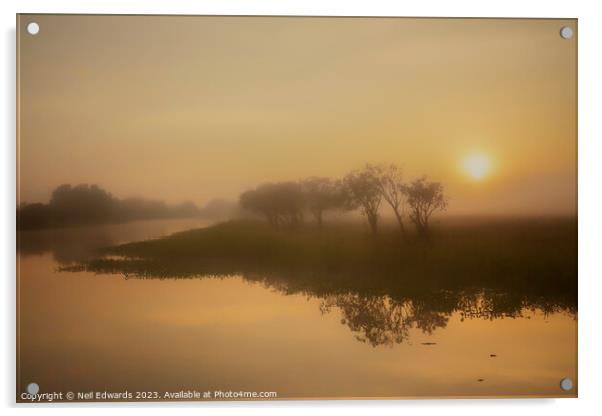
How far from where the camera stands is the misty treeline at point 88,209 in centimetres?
186

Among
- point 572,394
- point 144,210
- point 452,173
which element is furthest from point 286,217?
point 572,394

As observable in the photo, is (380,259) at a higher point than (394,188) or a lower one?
lower

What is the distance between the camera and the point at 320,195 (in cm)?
188

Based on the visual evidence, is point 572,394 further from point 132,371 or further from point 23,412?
point 23,412

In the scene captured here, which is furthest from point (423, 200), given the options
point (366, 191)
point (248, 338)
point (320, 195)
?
point (248, 338)

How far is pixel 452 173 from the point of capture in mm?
1897

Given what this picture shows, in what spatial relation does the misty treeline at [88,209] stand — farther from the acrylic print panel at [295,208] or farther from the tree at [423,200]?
the tree at [423,200]

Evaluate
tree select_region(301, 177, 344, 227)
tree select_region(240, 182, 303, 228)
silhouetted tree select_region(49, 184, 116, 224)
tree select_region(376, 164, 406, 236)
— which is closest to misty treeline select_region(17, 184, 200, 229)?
silhouetted tree select_region(49, 184, 116, 224)

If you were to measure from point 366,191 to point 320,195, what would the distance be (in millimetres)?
177

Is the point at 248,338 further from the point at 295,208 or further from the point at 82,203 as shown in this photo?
the point at 82,203

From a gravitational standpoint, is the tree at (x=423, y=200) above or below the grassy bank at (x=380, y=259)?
above

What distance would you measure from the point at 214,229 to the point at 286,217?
279 millimetres

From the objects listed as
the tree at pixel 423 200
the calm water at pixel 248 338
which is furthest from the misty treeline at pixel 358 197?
the calm water at pixel 248 338

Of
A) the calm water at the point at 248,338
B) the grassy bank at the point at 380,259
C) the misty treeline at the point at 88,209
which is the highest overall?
the misty treeline at the point at 88,209
